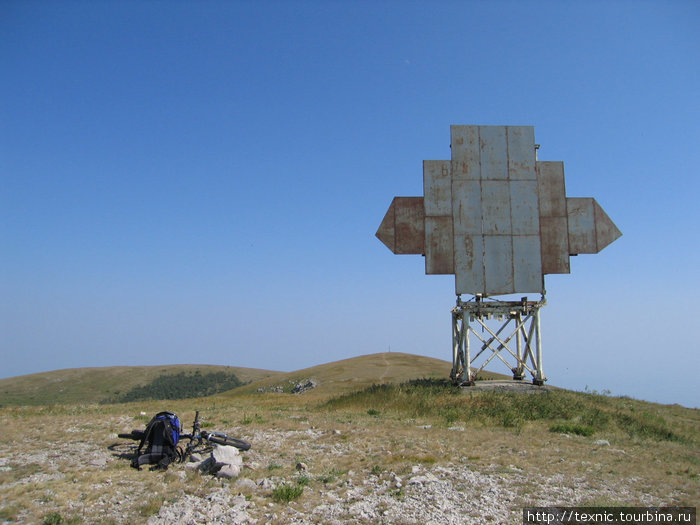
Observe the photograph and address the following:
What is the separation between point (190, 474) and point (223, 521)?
2.32 m

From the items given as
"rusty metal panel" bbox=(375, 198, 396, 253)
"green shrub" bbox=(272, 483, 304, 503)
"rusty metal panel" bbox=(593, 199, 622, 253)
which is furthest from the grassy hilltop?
"rusty metal panel" bbox=(593, 199, 622, 253)

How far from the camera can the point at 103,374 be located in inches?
3438

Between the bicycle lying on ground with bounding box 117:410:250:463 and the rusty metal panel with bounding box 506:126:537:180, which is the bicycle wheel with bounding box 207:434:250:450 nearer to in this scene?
the bicycle lying on ground with bounding box 117:410:250:463

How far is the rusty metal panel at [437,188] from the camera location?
69.2 ft

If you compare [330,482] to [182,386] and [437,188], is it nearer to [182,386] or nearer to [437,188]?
[437,188]

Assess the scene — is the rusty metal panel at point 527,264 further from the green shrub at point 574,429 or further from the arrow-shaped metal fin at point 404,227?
the green shrub at point 574,429

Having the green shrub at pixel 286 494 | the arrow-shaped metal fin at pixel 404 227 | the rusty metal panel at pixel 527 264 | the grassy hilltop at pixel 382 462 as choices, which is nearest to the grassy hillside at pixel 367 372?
the rusty metal panel at pixel 527 264

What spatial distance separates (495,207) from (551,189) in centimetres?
286

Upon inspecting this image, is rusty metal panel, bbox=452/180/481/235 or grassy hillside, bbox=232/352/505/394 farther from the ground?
rusty metal panel, bbox=452/180/481/235

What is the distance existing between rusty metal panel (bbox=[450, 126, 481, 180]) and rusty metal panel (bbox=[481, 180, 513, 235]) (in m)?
0.77

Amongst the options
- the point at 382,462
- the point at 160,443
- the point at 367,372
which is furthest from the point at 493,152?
the point at 367,372

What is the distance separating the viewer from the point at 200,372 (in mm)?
94500

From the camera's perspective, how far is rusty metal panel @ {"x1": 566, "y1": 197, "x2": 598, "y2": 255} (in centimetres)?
2169

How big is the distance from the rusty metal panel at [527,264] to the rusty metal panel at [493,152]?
9.74 ft
